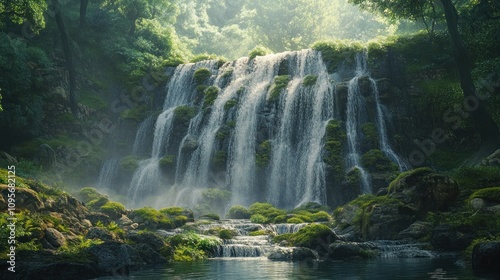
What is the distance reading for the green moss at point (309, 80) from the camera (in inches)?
1497

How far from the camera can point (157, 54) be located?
49781 millimetres

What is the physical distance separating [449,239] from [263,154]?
19.0 metres

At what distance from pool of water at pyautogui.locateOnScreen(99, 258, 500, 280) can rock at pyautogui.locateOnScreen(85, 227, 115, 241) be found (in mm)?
3050

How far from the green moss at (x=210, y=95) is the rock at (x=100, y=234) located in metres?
22.9

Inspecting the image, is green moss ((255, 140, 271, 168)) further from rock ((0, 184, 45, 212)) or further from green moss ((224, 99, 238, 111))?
rock ((0, 184, 45, 212))

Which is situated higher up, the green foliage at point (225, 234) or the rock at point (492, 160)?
the rock at point (492, 160)

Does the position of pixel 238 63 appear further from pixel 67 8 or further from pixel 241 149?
pixel 67 8

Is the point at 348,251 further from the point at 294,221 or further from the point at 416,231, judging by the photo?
the point at 294,221

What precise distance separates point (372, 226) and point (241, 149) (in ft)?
55.7

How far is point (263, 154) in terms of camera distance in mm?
35469

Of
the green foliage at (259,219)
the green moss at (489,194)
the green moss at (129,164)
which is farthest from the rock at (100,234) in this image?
the green moss at (129,164)

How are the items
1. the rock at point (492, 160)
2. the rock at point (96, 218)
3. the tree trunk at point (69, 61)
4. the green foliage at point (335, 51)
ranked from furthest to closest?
the tree trunk at point (69, 61) < the green foliage at point (335, 51) < the rock at point (492, 160) < the rock at point (96, 218)

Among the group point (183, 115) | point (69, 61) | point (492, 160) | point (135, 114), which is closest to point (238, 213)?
point (183, 115)

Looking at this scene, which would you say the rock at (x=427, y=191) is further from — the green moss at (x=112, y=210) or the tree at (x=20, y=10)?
the tree at (x=20, y=10)
